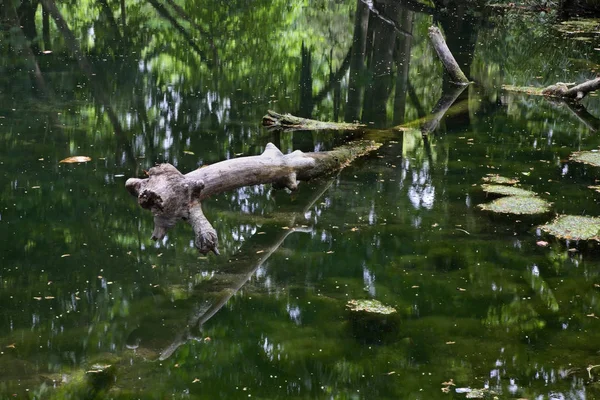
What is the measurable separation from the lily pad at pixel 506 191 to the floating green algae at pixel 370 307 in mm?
2846

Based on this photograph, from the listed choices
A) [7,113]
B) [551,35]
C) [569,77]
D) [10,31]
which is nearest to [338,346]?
[7,113]

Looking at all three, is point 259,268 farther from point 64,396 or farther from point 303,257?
point 64,396

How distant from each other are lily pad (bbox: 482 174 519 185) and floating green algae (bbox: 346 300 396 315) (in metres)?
3.19

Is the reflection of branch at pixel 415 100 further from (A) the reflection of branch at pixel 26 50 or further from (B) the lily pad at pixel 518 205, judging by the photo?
(A) the reflection of branch at pixel 26 50

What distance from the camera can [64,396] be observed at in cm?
461

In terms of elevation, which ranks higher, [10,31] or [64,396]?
[10,31]

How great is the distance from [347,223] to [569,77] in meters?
8.48

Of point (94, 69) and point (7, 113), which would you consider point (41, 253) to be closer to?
point (7, 113)

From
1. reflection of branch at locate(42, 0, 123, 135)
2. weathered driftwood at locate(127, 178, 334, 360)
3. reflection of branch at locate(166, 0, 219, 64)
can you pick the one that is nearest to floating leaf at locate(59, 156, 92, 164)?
reflection of branch at locate(42, 0, 123, 135)

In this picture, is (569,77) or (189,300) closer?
(189,300)

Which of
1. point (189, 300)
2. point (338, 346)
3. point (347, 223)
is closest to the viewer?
point (338, 346)

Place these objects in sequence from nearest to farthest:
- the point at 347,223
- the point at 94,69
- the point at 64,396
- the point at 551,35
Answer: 1. the point at 64,396
2. the point at 347,223
3. the point at 94,69
4. the point at 551,35

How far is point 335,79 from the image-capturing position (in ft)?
45.6

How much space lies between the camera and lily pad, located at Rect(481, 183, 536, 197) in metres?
8.11
